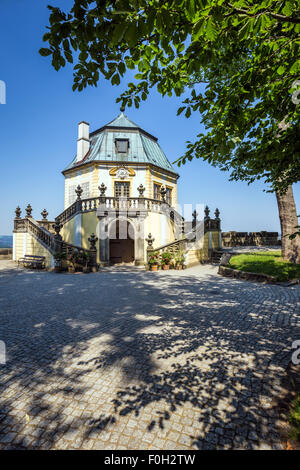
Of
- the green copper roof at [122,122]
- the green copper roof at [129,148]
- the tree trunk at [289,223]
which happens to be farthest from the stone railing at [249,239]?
the green copper roof at [122,122]

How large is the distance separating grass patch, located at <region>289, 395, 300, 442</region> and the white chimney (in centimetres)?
2525

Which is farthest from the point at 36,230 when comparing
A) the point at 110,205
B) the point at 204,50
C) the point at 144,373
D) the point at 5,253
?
the point at 204,50

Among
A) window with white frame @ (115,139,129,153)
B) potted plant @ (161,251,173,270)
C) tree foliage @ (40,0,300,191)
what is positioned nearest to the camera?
tree foliage @ (40,0,300,191)

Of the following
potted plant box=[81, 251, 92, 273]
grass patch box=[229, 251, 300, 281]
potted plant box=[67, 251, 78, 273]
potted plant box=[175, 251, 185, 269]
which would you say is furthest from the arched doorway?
grass patch box=[229, 251, 300, 281]

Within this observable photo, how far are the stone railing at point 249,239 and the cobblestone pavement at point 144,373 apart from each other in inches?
817

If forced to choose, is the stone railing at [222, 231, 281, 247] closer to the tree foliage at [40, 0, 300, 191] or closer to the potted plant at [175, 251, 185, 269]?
the potted plant at [175, 251, 185, 269]

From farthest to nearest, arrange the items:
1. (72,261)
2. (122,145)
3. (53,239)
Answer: (122,145), (53,239), (72,261)

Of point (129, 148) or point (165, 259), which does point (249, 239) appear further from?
point (129, 148)

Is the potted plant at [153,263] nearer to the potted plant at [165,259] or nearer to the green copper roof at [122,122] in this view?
the potted plant at [165,259]

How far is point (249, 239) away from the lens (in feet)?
90.2

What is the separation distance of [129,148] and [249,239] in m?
18.5

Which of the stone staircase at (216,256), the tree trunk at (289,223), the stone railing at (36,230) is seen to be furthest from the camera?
the stone staircase at (216,256)

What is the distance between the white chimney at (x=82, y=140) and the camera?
23.8 meters

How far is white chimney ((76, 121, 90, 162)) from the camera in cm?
2377
